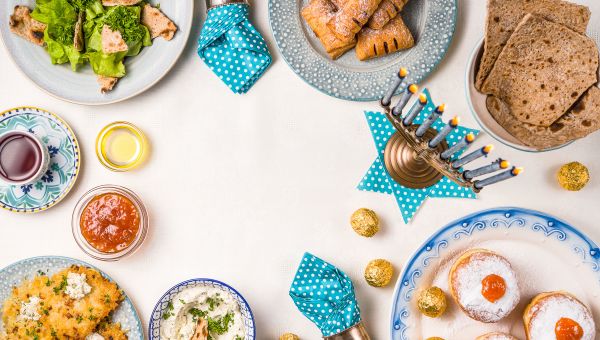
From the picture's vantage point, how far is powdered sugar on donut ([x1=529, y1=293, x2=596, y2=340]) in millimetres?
1642

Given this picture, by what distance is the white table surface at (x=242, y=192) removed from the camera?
180cm

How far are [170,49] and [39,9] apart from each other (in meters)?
0.40

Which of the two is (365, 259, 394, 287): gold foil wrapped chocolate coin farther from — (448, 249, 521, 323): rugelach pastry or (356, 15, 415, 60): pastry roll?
(356, 15, 415, 60): pastry roll

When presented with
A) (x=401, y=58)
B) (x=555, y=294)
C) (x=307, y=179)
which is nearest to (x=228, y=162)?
(x=307, y=179)

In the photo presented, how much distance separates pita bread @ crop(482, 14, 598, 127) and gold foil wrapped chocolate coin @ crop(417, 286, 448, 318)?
524mm

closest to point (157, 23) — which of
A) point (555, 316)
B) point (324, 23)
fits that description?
point (324, 23)

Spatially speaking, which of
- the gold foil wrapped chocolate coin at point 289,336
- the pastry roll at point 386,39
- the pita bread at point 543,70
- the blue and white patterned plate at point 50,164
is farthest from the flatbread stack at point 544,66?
the blue and white patterned plate at point 50,164

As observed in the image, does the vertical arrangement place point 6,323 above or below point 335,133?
below

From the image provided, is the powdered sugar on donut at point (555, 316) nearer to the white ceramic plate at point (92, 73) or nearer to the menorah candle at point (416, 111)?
the menorah candle at point (416, 111)

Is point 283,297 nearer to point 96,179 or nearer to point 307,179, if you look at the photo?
point 307,179

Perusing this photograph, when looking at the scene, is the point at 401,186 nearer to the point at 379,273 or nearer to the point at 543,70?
the point at 379,273

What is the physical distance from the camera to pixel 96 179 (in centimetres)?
183

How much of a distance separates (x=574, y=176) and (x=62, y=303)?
152cm

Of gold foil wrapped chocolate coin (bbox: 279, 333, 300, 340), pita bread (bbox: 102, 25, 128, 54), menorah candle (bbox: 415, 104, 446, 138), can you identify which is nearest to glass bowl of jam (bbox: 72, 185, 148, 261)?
pita bread (bbox: 102, 25, 128, 54)
